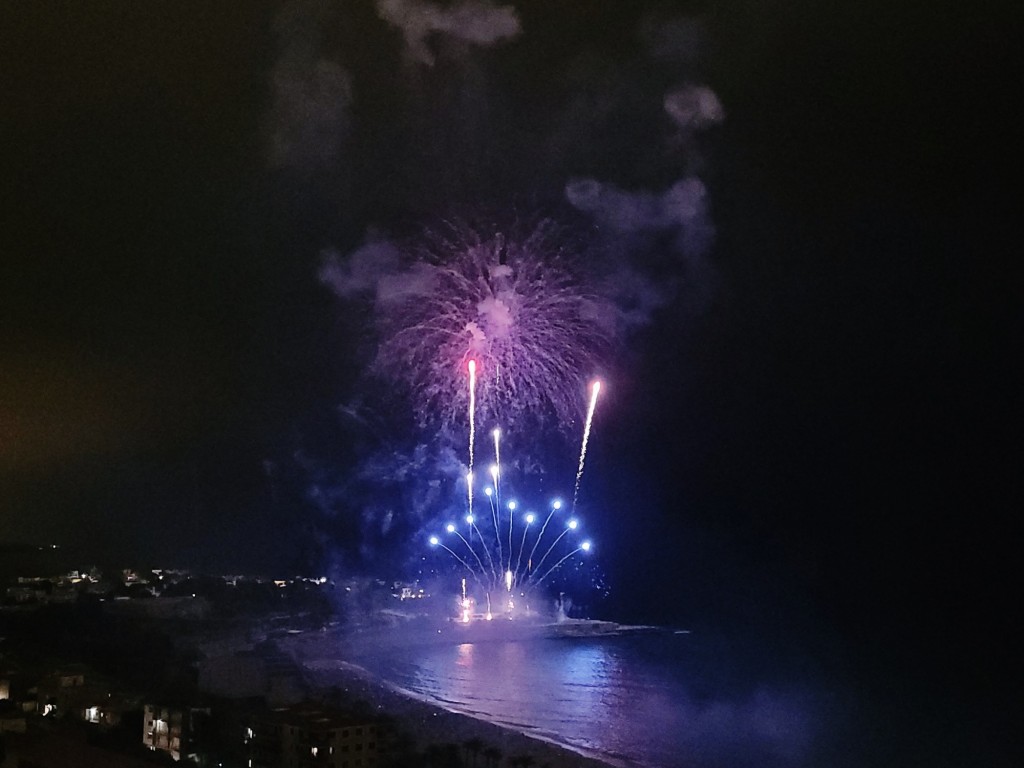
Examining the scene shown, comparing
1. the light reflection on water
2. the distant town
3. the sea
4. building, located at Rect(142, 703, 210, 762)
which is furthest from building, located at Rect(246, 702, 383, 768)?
the light reflection on water

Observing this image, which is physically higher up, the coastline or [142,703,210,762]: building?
[142,703,210,762]: building

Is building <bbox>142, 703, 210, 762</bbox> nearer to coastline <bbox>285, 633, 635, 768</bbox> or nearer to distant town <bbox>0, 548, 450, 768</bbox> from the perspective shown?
distant town <bbox>0, 548, 450, 768</bbox>

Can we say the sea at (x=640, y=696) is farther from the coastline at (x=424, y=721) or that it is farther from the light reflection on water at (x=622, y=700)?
the coastline at (x=424, y=721)

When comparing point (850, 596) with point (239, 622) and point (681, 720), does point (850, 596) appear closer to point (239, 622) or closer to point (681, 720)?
point (681, 720)

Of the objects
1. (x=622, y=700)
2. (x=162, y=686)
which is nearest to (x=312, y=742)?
(x=162, y=686)

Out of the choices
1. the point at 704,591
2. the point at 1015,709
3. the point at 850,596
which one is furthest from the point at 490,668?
the point at 704,591

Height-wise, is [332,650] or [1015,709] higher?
[332,650]
